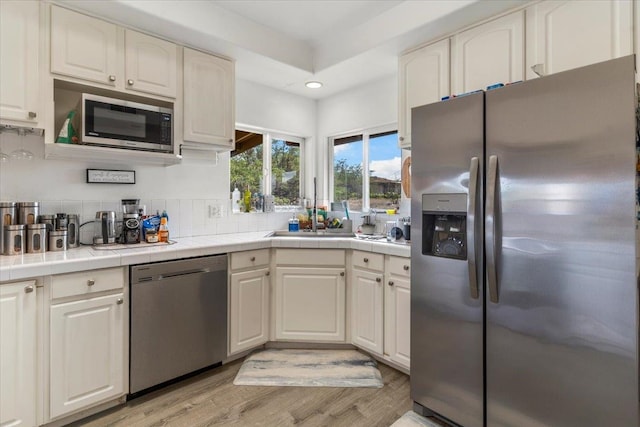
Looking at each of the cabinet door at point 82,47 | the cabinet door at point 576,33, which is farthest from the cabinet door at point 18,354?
the cabinet door at point 576,33

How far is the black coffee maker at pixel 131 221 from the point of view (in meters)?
2.38

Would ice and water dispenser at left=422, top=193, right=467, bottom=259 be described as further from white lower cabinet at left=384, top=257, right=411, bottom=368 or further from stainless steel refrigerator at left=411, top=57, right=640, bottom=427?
white lower cabinet at left=384, top=257, right=411, bottom=368

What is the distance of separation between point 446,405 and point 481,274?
0.75 metres

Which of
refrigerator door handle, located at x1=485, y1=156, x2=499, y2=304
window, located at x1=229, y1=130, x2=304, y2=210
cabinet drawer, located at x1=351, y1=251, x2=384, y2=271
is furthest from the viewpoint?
window, located at x1=229, y1=130, x2=304, y2=210

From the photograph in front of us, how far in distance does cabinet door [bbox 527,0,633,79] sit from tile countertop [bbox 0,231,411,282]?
1329 mm

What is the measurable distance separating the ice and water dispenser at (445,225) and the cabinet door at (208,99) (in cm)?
167

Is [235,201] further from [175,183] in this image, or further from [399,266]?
[399,266]

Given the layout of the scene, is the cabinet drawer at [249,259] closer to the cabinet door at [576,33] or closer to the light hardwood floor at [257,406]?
the light hardwood floor at [257,406]

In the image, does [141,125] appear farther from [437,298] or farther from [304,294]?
[437,298]

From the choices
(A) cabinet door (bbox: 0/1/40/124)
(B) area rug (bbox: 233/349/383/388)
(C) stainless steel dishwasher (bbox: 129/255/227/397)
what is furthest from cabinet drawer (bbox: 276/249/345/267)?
(A) cabinet door (bbox: 0/1/40/124)

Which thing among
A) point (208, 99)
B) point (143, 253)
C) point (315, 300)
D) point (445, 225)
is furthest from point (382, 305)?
point (208, 99)

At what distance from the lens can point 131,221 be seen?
2.39 meters

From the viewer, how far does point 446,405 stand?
180cm

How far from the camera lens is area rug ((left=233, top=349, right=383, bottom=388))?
229 cm
